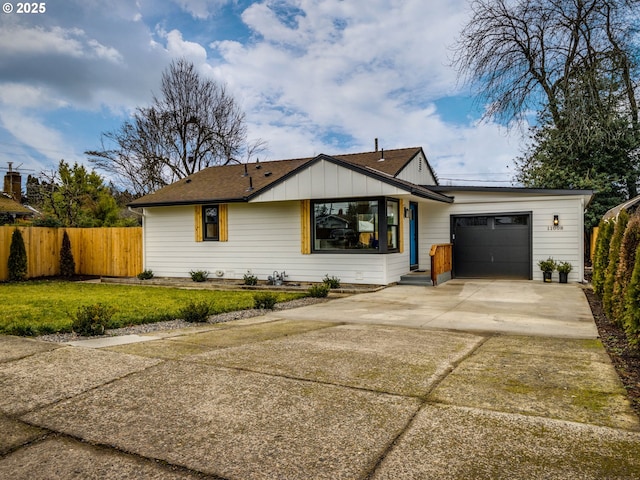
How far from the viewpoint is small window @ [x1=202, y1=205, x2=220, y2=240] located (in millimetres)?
13797

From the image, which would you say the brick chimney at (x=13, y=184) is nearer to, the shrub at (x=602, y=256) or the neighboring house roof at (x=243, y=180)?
the neighboring house roof at (x=243, y=180)

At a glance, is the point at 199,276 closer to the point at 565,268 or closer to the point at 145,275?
the point at 145,275

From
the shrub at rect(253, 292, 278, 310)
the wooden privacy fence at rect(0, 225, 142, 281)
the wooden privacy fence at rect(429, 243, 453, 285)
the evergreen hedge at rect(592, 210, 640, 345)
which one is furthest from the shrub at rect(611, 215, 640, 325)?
the wooden privacy fence at rect(0, 225, 142, 281)

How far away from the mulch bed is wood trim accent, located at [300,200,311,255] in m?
7.04

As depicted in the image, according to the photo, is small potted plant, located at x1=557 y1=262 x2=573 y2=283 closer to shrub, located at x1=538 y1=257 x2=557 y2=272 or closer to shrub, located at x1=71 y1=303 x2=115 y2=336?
shrub, located at x1=538 y1=257 x2=557 y2=272

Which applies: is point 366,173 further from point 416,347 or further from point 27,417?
point 27,417

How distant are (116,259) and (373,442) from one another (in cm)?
1502

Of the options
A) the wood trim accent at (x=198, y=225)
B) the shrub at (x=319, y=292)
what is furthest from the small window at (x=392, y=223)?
the wood trim accent at (x=198, y=225)

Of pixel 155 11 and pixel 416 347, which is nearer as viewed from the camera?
pixel 416 347

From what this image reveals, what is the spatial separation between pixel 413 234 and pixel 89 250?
11.6 metres

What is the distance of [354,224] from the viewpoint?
1144 centimetres

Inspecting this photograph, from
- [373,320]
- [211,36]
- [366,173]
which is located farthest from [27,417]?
[211,36]

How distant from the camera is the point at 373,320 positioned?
268 inches

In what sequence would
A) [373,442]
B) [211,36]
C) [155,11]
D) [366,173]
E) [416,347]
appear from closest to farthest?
[373,442], [416,347], [366,173], [155,11], [211,36]
